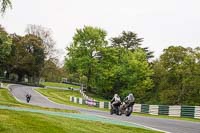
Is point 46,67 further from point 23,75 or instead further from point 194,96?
point 194,96

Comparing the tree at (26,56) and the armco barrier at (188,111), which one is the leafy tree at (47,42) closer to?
the tree at (26,56)

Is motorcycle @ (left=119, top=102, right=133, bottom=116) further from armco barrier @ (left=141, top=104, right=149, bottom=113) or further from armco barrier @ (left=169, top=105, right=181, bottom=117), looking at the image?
armco barrier @ (left=141, top=104, right=149, bottom=113)

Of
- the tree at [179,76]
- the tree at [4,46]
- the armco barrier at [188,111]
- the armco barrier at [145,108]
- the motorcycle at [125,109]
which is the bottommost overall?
the armco barrier at [145,108]

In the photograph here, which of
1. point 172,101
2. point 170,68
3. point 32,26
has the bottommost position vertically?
point 172,101

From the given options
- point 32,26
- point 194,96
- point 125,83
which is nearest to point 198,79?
point 194,96

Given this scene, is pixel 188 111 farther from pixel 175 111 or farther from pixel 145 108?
pixel 145 108

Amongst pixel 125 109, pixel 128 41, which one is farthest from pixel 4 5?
pixel 128 41

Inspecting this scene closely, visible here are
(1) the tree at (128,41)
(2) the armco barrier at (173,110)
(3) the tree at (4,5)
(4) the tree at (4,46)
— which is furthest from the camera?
(1) the tree at (128,41)

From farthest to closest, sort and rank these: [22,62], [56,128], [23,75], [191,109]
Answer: [23,75] → [22,62] → [191,109] → [56,128]

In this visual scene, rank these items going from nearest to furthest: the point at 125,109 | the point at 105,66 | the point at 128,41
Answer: the point at 125,109
the point at 105,66
the point at 128,41

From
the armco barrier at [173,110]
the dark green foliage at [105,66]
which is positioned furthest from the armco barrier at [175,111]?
the dark green foliage at [105,66]

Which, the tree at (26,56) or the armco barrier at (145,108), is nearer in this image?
the armco barrier at (145,108)

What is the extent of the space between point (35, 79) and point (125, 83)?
44.4 m

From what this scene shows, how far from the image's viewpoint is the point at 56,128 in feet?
38.8
